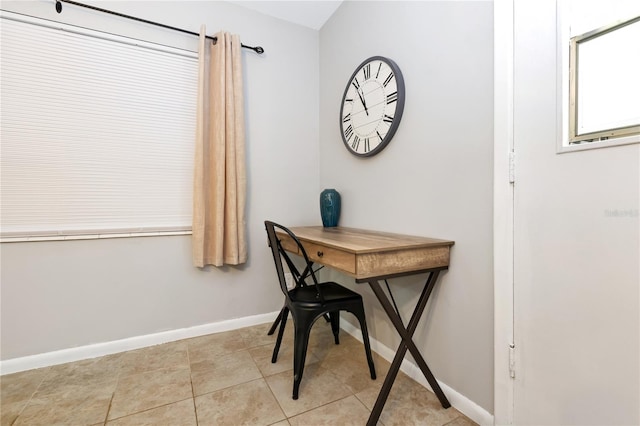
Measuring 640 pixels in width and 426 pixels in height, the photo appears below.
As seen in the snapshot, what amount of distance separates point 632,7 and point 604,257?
0.74m

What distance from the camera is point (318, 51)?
2518 millimetres

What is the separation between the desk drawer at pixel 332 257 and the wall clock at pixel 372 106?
76cm

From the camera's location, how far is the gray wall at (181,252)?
1716 millimetres

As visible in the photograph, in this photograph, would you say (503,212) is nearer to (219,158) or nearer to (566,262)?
(566,262)

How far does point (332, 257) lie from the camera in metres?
1.32

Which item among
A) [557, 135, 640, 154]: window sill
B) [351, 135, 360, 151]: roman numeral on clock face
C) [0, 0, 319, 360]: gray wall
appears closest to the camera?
[557, 135, 640, 154]: window sill

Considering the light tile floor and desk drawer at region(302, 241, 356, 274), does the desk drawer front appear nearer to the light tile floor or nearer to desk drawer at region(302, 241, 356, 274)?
desk drawer at region(302, 241, 356, 274)

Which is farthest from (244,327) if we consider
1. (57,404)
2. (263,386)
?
(57,404)

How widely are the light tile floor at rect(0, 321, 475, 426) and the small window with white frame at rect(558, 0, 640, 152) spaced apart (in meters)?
1.27

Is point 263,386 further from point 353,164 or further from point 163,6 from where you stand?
point 163,6

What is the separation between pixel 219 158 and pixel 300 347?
1.36 meters

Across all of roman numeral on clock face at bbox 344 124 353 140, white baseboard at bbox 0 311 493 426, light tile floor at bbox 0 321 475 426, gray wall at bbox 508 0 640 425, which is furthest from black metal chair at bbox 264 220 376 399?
roman numeral on clock face at bbox 344 124 353 140

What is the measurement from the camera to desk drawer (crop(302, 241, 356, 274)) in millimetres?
1177

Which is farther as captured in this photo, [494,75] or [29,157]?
[29,157]
